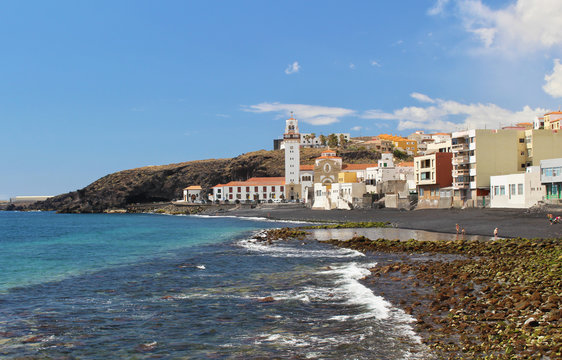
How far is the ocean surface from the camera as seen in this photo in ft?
41.7

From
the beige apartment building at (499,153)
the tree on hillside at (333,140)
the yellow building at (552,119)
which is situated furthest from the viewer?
the tree on hillside at (333,140)

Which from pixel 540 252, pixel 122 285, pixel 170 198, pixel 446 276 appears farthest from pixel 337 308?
pixel 170 198

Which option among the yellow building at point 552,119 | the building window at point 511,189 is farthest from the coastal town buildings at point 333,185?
the yellow building at point 552,119

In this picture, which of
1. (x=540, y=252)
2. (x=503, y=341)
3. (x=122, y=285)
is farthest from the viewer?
(x=540, y=252)

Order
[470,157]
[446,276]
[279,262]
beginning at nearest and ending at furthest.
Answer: [446,276]
[279,262]
[470,157]

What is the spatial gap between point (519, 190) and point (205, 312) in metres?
52.4

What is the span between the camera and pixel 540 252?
82.4 feet

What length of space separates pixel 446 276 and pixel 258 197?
12552 cm

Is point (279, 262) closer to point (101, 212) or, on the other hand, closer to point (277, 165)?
point (277, 165)

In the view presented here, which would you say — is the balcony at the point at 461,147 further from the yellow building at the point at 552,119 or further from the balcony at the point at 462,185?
the yellow building at the point at 552,119

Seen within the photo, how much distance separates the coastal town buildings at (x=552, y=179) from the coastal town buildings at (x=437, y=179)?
1852 cm

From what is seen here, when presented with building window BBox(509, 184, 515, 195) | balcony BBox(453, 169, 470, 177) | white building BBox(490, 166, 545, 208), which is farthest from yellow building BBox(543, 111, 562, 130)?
building window BBox(509, 184, 515, 195)

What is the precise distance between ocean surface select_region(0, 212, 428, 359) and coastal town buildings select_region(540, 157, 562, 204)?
113 feet

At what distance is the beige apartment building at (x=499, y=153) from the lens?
221ft
